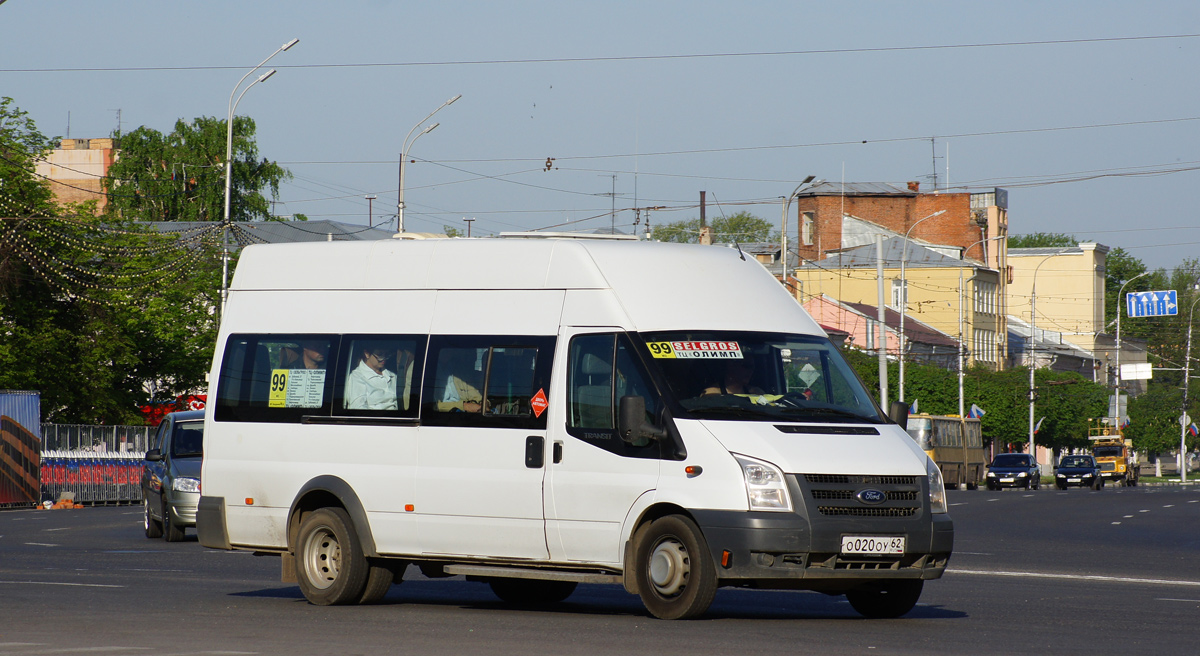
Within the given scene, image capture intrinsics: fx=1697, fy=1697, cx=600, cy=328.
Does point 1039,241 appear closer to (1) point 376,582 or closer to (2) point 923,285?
(2) point 923,285

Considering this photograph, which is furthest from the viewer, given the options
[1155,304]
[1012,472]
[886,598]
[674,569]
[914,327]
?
[914,327]

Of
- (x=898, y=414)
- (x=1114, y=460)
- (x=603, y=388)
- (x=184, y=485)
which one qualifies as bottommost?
(x=1114, y=460)

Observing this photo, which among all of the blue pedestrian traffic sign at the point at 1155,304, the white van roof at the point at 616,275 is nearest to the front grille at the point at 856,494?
the white van roof at the point at 616,275

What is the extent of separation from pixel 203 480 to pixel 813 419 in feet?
16.8

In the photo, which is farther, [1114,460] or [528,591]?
[1114,460]

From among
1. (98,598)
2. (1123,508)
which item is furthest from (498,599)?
(1123,508)

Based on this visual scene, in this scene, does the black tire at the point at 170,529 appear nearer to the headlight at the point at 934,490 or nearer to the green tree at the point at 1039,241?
the headlight at the point at 934,490

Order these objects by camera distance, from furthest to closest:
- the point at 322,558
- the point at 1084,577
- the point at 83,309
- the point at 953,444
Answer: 1. the point at 953,444
2. the point at 83,309
3. the point at 1084,577
4. the point at 322,558

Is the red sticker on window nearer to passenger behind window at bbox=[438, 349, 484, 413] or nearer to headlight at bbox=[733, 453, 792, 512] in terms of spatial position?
passenger behind window at bbox=[438, 349, 484, 413]

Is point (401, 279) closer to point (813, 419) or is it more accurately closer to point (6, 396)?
point (813, 419)

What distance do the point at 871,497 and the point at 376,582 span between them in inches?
156

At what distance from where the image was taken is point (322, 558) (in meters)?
13.0

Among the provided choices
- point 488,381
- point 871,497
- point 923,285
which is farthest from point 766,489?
point 923,285

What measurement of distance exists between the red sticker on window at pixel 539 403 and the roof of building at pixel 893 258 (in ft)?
310
